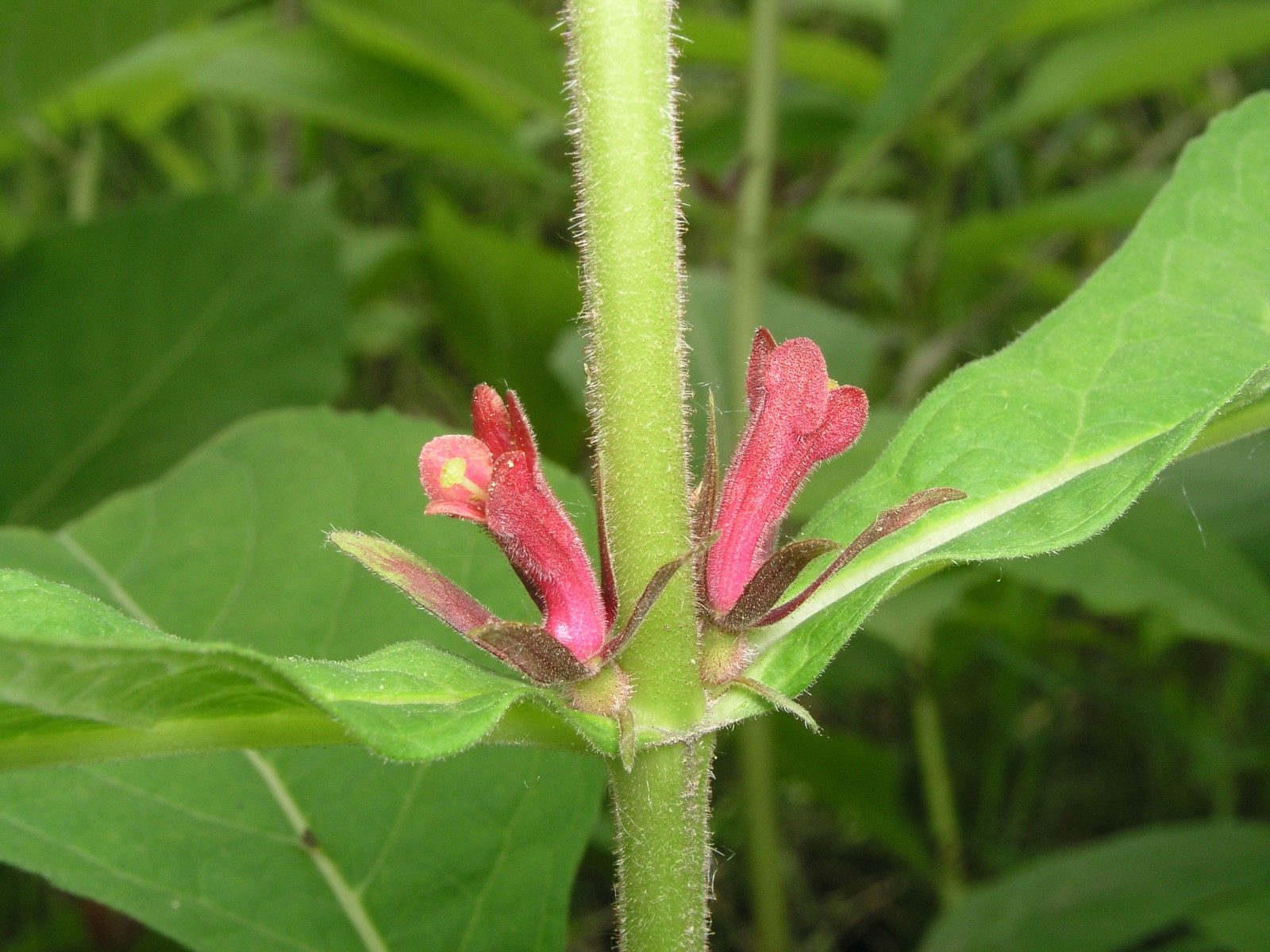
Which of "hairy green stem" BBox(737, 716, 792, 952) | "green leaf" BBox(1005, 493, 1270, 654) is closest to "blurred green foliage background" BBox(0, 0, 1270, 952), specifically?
"green leaf" BBox(1005, 493, 1270, 654)

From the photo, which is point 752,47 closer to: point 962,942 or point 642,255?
point 962,942

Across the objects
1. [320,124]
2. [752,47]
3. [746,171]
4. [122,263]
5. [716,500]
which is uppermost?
[320,124]

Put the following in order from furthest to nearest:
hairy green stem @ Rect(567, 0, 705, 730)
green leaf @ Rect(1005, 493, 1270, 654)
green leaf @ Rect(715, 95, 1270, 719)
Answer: green leaf @ Rect(1005, 493, 1270, 654) → green leaf @ Rect(715, 95, 1270, 719) → hairy green stem @ Rect(567, 0, 705, 730)

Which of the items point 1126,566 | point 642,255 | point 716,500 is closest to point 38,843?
point 716,500

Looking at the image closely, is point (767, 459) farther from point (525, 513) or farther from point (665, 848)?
point (665, 848)

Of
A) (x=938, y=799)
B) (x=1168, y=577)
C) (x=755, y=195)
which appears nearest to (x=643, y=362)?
(x=1168, y=577)

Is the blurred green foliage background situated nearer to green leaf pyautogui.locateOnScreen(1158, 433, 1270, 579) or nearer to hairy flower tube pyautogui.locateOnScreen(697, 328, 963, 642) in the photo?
green leaf pyautogui.locateOnScreen(1158, 433, 1270, 579)
